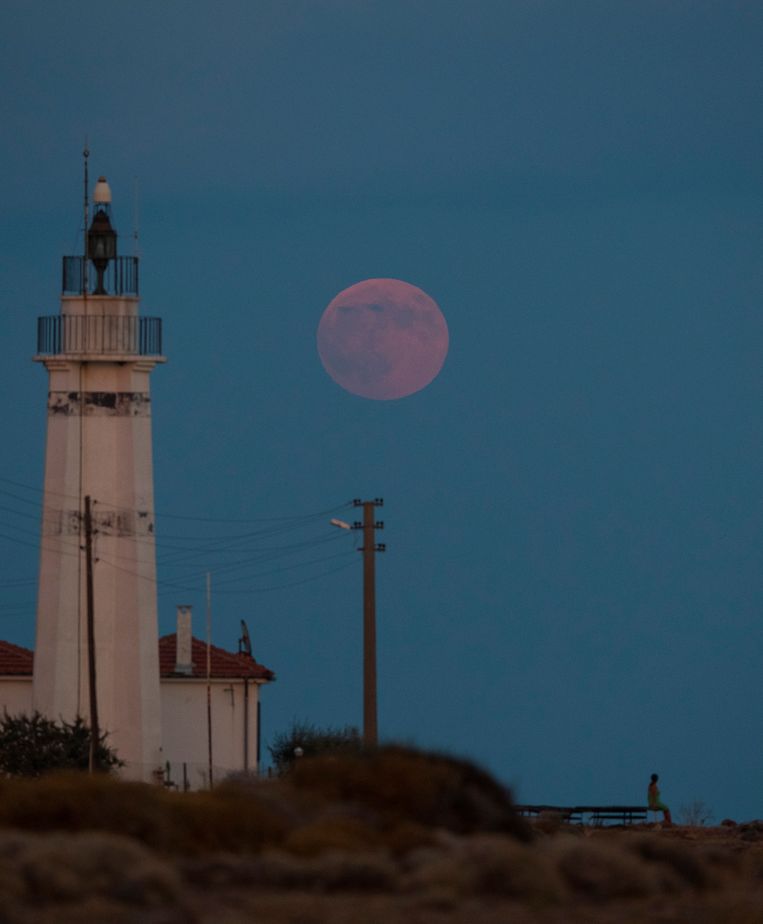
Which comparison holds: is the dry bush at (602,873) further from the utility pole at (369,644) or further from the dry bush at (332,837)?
the utility pole at (369,644)

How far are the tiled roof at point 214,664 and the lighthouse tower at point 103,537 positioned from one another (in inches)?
267

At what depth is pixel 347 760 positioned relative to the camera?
21.9 metres

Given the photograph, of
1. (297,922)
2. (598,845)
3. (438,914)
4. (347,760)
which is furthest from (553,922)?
(347,760)

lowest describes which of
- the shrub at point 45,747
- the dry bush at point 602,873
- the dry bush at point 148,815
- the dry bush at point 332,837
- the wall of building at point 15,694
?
the dry bush at point 602,873

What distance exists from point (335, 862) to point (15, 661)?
41.5m

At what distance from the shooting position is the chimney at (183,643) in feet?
200

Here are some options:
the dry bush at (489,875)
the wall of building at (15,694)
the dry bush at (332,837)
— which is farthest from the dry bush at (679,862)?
the wall of building at (15,694)

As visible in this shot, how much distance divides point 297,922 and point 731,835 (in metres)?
26.1

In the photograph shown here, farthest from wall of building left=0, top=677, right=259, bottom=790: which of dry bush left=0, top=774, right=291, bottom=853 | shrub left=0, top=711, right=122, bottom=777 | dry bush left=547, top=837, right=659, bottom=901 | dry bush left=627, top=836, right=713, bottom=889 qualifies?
dry bush left=547, top=837, right=659, bottom=901

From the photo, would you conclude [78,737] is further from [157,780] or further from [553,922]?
[553,922]

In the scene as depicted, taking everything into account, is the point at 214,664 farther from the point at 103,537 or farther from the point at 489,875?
the point at 489,875

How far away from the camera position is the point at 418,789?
68.5 feet

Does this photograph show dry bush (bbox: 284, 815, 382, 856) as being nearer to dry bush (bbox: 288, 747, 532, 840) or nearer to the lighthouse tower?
dry bush (bbox: 288, 747, 532, 840)

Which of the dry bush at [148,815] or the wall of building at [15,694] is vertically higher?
the wall of building at [15,694]
